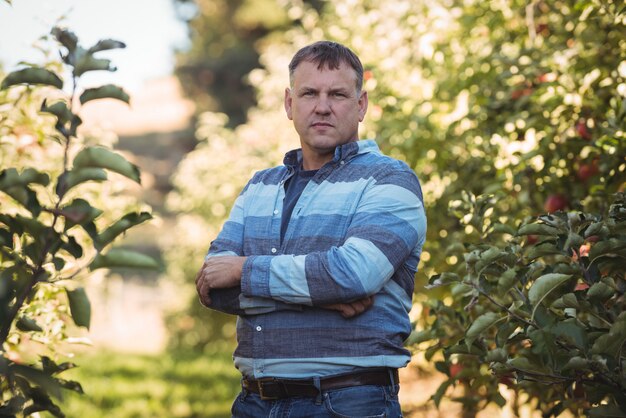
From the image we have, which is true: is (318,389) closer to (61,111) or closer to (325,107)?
(325,107)

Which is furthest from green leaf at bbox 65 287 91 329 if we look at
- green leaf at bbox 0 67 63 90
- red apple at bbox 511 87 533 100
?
red apple at bbox 511 87 533 100

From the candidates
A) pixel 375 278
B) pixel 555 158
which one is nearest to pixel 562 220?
pixel 375 278

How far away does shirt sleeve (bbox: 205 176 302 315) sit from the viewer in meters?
2.17

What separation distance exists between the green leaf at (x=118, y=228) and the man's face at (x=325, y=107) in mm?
667

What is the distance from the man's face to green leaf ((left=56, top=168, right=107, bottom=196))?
72 cm

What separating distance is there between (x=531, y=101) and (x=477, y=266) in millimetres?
1559

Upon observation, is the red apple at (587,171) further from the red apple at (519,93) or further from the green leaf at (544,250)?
the green leaf at (544,250)

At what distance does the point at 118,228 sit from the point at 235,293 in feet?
1.64

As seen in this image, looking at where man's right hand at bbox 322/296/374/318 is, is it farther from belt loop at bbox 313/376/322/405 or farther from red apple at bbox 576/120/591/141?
red apple at bbox 576/120/591/141

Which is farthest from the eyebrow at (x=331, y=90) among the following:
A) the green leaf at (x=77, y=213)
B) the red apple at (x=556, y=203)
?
the red apple at (x=556, y=203)

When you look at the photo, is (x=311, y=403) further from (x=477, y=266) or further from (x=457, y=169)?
(x=457, y=169)

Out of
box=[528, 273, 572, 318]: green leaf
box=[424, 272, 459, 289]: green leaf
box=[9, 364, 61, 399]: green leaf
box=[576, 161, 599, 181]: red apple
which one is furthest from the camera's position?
box=[576, 161, 599, 181]: red apple

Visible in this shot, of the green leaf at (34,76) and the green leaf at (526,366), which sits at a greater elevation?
the green leaf at (34,76)

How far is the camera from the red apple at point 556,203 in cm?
340
